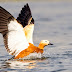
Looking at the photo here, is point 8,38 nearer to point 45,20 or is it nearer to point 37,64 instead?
point 37,64

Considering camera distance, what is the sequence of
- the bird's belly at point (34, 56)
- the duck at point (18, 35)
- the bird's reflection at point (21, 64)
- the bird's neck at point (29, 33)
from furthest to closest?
the bird's neck at point (29, 33)
the bird's belly at point (34, 56)
the duck at point (18, 35)
the bird's reflection at point (21, 64)

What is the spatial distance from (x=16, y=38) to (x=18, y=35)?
16 cm

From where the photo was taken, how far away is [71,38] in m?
19.4

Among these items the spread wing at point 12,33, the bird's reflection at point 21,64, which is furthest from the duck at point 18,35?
the bird's reflection at point 21,64

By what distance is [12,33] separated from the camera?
45.4ft

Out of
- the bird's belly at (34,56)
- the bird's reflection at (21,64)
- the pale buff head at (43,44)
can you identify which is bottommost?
the bird's reflection at (21,64)

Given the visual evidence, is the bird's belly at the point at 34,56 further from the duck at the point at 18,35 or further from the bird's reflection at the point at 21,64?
the bird's reflection at the point at 21,64

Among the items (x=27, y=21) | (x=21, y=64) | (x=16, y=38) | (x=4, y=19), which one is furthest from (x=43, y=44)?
(x=4, y=19)

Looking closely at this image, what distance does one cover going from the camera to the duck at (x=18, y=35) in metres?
13.5

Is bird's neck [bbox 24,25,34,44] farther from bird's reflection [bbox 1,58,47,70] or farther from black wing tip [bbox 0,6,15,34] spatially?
black wing tip [bbox 0,6,15,34]

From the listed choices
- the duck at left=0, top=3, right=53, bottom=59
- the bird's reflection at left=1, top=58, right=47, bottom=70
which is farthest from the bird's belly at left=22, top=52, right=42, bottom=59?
the bird's reflection at left=1, top=58, right=47, bottom=70

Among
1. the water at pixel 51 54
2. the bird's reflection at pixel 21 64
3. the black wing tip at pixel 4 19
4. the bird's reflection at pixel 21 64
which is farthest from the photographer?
the black wing tip at pixel 4 19

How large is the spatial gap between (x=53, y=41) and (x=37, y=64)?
5452mm

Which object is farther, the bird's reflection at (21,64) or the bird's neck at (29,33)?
the bird's neck at (29,33)
